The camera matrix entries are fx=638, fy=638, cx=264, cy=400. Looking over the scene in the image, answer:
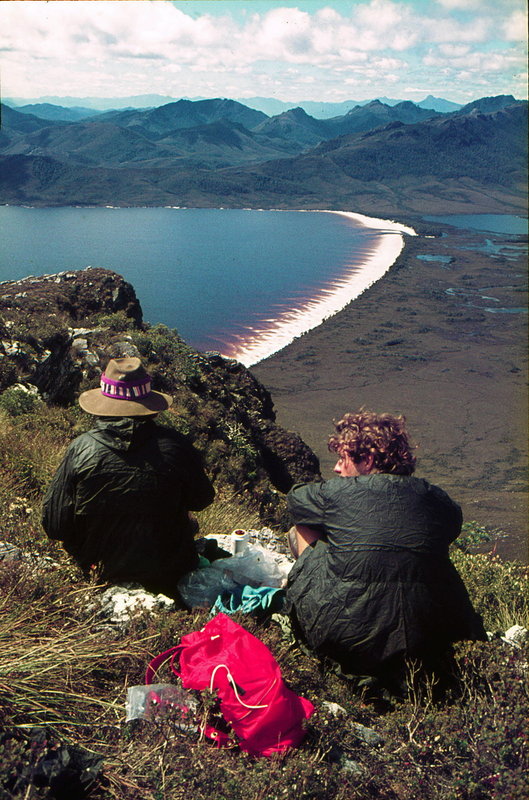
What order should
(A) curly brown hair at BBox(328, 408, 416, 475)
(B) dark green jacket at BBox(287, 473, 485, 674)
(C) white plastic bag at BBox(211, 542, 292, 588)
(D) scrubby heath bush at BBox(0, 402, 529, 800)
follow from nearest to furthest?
(D) scrubby heath bush at BBox(0, 402, 529, 800) < (B) dark green jacket at BBox(287, 473, 485, 674) < (A) curly brown hair at BBox(328, 408, 416, 475) < (C) white plastic bag at BBox(211, 542, 292, 588)

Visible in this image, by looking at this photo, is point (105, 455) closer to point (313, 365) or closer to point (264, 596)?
A: point (264, 596)

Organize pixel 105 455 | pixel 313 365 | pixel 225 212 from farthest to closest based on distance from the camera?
pixel 225 212 < pixel 313 365 < pixel 105 455

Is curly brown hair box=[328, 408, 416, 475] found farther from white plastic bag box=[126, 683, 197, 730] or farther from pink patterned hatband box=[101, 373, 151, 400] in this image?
white plastic bag box=[126, 683, 197, 730]

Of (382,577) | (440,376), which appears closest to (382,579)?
(382,577)

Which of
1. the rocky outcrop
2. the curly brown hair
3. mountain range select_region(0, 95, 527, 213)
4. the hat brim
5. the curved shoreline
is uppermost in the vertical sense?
mountain range select_region(0, 95, 527, 213)

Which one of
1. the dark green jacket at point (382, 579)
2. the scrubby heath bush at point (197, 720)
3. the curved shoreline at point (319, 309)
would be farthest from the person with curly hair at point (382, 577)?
the curved shoreline at point (319, 309)

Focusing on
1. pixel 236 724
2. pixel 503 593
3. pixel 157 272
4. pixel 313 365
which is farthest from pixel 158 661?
pixel 157 272

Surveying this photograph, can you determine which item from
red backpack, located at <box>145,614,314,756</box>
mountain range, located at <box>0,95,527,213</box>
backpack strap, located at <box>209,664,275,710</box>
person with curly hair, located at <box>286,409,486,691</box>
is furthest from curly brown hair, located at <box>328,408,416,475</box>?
mountain range, located at <box>0,95,527,213</box>
